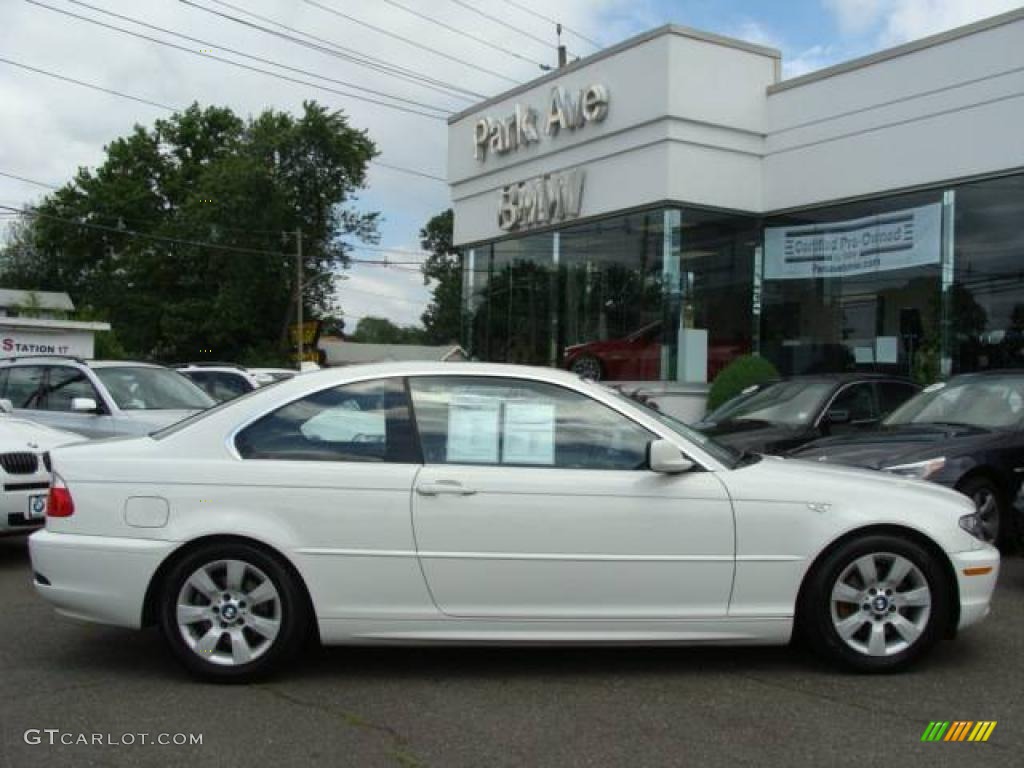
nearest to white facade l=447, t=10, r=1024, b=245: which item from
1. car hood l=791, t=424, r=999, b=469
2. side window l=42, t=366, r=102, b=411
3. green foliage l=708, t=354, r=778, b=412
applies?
green foliage l=708, t=354, r=778, b=412

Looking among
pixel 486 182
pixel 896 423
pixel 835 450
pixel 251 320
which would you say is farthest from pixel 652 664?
pixel 251 320

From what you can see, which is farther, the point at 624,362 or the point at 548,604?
the point at 624,362

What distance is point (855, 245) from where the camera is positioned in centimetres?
1636

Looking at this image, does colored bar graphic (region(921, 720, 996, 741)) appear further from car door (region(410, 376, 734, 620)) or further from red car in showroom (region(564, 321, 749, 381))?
red car in showroom (region(564, 321, 749, 381))

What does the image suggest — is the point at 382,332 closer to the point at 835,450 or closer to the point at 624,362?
the point at 624,362

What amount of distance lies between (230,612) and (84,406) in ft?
18.9

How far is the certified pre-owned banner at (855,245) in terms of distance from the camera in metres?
15.3

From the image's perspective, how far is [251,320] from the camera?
188 ft

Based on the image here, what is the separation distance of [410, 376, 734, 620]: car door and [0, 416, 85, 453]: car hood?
178 inches

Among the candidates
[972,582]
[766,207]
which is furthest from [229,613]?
[766,207]

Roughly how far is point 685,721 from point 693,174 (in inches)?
546

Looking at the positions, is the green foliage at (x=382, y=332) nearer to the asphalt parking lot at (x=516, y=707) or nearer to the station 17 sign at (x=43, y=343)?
the station 17 sign at (x=43, y=343)

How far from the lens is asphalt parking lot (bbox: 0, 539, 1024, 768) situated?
3.94 m

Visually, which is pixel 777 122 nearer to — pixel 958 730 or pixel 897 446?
pixel 897 446
